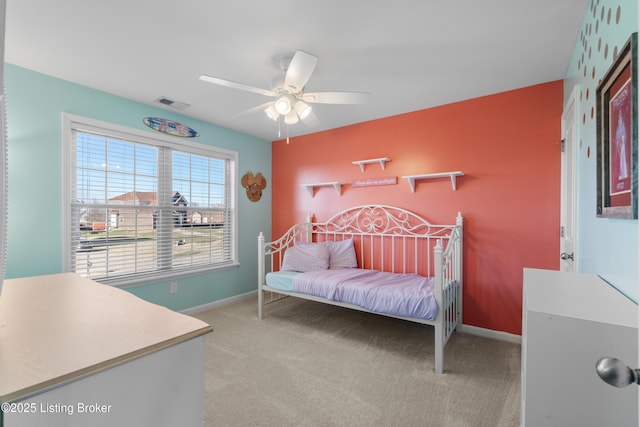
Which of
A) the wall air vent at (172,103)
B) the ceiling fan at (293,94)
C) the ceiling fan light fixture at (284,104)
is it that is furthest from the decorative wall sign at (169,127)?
the ceiling fan light fixture at (284,104)

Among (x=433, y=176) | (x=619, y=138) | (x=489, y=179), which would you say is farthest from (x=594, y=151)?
(x=433, y=176)

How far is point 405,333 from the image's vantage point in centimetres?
292

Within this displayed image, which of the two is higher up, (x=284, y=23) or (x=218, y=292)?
(x=284, y=23)

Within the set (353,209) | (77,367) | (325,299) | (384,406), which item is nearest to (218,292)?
(325,299)

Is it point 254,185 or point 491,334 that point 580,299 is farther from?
point 254,185

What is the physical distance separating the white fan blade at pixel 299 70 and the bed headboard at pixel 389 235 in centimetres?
190

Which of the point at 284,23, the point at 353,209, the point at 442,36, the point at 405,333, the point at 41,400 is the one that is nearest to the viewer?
the point at 41,400

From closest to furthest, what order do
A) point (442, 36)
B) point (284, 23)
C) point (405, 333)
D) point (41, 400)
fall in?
point (41, 400)
point (284, 23)
point (442, 36)
point (405, 333)

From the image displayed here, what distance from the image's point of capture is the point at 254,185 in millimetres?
4223

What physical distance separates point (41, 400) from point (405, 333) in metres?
2.83

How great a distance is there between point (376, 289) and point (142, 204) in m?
2.59

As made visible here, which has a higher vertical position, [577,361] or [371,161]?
[371,161]

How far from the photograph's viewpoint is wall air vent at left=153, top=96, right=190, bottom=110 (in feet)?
9.60

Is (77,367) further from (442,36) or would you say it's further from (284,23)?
(442,36)
